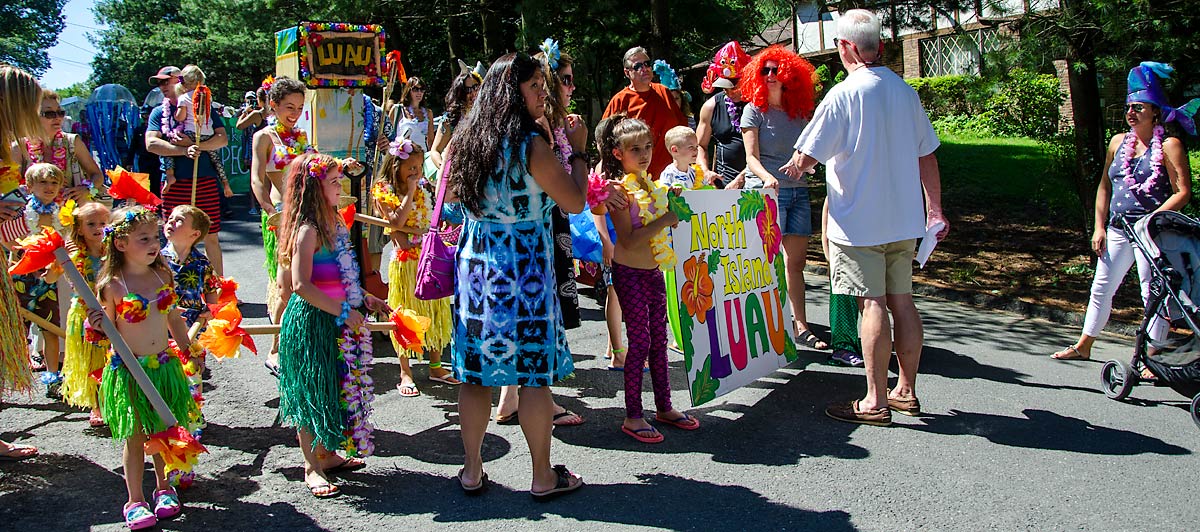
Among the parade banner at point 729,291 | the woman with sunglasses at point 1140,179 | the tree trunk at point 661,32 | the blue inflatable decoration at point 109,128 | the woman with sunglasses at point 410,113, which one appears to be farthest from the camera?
the blue inflatable decoration at point 109,128

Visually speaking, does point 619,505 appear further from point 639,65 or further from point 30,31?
point 30,31

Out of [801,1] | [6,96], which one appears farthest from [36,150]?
[801,1]

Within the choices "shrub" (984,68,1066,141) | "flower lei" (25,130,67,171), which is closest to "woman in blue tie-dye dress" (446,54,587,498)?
"flower lei" (25,130,67,171)

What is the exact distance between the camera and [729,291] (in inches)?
207

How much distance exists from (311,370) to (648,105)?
3991mm

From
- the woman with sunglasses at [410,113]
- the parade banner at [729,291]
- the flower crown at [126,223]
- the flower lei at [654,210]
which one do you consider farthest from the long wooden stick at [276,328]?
the woman with sunglasses at [410,113]

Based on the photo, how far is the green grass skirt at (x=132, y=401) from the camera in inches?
148

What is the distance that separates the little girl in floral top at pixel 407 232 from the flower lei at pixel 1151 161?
4.27m

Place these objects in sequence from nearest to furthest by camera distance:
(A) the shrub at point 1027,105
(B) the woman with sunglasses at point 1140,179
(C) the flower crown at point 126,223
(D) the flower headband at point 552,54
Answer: (C) the flower crown at point 126,223
(D) the flower headband at point 552,54
(B) the woman with sunglasses at point 1140,179
(A) the shrub at point 1027,105

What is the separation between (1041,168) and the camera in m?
14.8

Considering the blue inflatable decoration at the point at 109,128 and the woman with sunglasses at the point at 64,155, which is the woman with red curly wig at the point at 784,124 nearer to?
the woman with sunglasses at the point at 64,155

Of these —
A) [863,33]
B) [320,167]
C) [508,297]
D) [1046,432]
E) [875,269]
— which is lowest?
[1046,432]

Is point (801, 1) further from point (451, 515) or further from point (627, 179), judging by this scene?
point (451, 515)

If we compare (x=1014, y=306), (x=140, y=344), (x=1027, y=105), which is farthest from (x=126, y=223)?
(x=1027, y=105)
